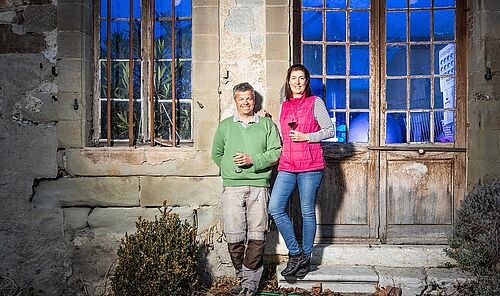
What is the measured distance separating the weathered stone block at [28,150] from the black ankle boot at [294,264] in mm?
2448

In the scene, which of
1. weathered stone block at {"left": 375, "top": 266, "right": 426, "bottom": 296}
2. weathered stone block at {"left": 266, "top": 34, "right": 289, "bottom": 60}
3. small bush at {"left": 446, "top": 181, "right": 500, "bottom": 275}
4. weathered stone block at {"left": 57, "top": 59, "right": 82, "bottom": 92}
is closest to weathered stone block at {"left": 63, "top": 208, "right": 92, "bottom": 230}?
weathered stone block at {"left": 57, "top": 59, "right": 82, "bottom": 92}

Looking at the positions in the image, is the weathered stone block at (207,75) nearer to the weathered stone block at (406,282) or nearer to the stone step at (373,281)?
the stone step at (373,281)

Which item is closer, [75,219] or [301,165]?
[301,165]

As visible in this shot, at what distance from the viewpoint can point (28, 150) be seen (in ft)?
16.0

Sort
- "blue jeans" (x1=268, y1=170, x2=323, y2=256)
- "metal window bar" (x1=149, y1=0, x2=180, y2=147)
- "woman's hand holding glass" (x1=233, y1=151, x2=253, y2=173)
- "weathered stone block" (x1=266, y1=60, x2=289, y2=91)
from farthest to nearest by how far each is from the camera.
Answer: "metal window bar" (x1=149, y1=0, x2=180, y2=147), "weathered stone block" (x1=266, y1=60, x2=289, y2=91), "blue jeans" (x1=268, y1=170, x2=323, y2=256), "woman's hand holding glass" (x1=233, y1=151, x2=253, y2=173)

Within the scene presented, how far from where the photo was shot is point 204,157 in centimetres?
482

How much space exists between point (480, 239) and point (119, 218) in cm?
337

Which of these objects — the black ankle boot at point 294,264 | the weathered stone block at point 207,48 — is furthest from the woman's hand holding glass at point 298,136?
the weathered stone block at point 207,48

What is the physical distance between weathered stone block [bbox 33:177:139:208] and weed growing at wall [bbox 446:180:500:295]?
3143 millimetres

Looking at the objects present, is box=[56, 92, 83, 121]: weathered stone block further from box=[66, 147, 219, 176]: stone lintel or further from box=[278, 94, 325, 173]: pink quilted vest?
box=[278, 94, 325, 173]: pink quilted vest

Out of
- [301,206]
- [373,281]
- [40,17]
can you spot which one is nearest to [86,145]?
[40,17]

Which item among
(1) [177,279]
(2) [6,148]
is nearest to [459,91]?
(1) [177,279]

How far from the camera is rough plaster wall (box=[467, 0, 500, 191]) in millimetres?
4832

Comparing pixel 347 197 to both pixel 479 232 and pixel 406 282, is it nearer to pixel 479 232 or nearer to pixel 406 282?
pixel 406 282
